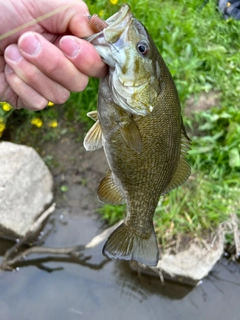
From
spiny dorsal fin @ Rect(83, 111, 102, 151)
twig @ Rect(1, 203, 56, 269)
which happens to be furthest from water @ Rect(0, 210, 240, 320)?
spiny dorsal fin @ Rect(83, 111, 102, 151)

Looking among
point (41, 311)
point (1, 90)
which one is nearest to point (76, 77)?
point (1, 90)

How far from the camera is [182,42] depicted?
3689mm

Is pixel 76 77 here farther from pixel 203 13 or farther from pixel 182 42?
pixel 203 13

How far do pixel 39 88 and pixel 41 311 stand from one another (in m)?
2.30

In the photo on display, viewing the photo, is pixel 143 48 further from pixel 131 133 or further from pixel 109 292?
pixel 109 292

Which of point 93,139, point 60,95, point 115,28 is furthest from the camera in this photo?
point 93,139

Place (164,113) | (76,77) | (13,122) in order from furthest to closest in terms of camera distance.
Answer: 1. (13,122)
2. (164,113)
3. (76,77)

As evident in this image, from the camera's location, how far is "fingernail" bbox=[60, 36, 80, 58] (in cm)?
124

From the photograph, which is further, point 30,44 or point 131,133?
point 131,133

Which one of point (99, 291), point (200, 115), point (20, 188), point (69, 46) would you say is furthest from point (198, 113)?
point (69, 46)

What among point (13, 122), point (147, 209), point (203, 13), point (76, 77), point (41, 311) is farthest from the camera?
point (203, 13)

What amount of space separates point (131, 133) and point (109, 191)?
0.53 m

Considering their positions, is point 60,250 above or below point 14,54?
below

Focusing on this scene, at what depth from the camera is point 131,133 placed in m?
1.54
